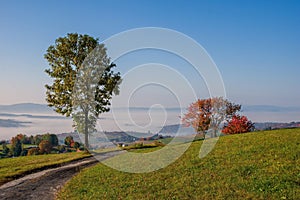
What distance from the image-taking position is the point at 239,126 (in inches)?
2248

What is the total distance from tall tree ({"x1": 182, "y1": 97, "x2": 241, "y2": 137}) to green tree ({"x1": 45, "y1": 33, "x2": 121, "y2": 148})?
2942cm

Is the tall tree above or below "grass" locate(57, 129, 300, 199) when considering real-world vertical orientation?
above

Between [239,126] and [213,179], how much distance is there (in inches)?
1676

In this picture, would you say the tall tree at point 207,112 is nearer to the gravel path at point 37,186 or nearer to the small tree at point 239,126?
the small tree at point 239,126

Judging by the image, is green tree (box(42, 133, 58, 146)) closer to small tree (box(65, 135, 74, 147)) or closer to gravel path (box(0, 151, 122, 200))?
small tree (box(65, 135, 74, 147))

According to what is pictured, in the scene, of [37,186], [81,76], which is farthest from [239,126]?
[37,186]

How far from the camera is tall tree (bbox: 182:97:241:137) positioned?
2616 inches

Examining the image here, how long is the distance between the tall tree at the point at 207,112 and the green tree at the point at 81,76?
2942cm

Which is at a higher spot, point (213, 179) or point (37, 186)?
point (213, 179)

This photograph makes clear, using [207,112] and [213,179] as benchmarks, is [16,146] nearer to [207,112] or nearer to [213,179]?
[207,112]

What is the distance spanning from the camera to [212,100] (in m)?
68.2

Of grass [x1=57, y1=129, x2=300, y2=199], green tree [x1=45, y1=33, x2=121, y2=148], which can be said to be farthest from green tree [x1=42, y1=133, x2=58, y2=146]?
grass [x1=57, y1=129, x2=300, y2=199]

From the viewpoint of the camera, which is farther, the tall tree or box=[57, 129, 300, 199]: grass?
the tall tree

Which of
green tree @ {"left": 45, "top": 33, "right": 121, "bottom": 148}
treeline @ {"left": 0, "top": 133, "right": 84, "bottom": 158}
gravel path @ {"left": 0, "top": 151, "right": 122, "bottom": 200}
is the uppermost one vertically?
green tree @ {"left": 45, "top": 33, "right": 121, "bottom": 148}
